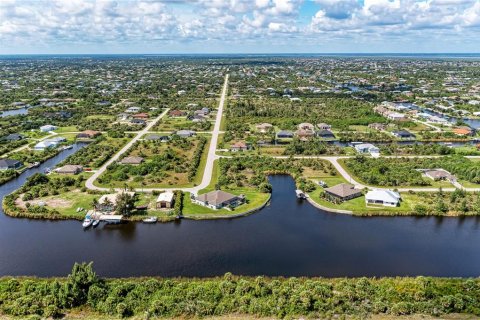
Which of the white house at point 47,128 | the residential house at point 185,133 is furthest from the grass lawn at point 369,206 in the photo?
the white house at point 47,128

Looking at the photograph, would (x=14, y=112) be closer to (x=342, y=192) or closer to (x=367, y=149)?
(x=367, y=149)

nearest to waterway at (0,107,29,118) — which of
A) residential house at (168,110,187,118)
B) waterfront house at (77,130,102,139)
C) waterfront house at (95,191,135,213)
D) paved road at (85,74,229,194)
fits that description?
waterfront house at (77,130,102,139)

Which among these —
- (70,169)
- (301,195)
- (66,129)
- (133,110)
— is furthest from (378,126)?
(66,129)

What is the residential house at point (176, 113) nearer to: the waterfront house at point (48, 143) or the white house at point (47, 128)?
the white house at point (47, 128)

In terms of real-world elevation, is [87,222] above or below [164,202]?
below

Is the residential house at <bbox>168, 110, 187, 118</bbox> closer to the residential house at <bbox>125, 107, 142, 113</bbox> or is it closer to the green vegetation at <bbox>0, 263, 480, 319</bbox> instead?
the residential house at <bbox>125, 107, 142, 113</bbox>

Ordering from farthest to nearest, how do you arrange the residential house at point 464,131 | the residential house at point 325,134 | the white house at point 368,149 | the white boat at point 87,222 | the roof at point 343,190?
the residential house at point 464,131
the residential house at point 325,134
the white house at point 368,149
the roof at point 343,190
the white boat at point 87,222
